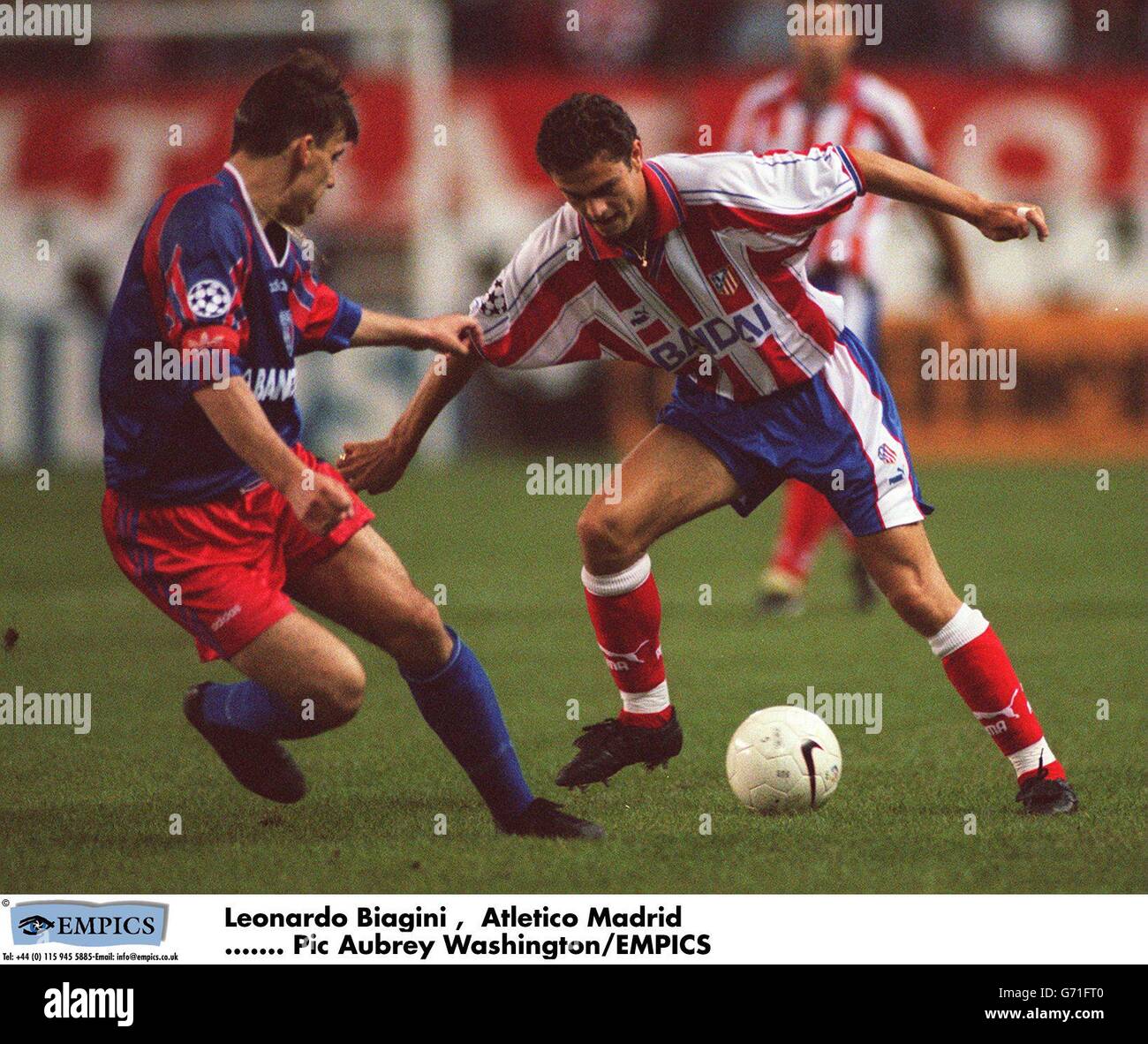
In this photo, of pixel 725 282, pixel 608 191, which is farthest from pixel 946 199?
pixel 608 191

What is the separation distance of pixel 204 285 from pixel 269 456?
379mm

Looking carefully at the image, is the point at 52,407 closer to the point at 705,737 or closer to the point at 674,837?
the point at 705,737

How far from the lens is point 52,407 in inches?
602

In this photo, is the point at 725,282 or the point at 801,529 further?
the point at 801,529

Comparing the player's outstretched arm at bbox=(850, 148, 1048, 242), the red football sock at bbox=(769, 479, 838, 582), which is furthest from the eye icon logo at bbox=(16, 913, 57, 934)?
the red football sock at bbox=(769, 479, 838, 582)

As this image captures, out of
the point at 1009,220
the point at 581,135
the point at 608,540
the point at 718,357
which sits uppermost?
the point at 581,135

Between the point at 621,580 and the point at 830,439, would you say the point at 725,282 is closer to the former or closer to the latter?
the point at 830,439

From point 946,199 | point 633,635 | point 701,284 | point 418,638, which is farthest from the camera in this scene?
point 633,635

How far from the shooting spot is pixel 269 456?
3660mm

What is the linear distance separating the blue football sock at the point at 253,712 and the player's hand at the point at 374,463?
0.57 m

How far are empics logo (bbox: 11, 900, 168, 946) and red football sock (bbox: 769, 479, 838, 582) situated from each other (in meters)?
4.56

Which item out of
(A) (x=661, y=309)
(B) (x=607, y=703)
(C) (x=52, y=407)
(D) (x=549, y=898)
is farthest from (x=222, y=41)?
(D) (x=549, y=898)

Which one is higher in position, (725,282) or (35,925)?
(725,282)

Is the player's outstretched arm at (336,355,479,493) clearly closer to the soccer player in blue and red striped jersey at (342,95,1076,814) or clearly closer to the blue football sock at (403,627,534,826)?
the soccer player in blue and red striped jersey at (342,95,1076,814)
